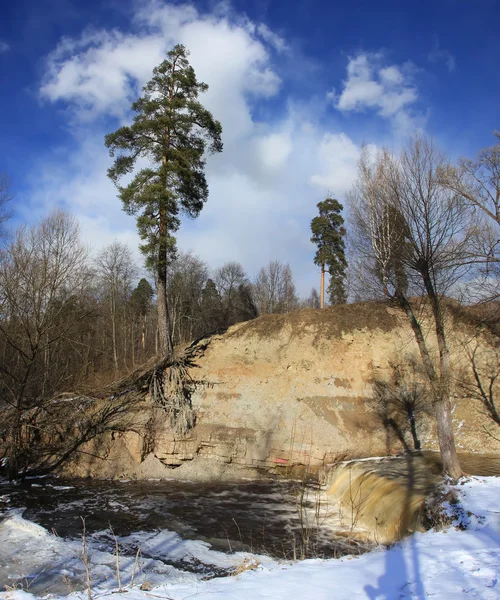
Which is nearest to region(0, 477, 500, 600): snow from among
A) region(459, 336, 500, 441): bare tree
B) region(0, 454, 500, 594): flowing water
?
region(0, 454, 500, 594): flowing water

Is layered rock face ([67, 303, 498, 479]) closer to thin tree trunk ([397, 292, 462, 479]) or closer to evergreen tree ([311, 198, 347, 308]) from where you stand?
thin tree trunk ([397, 292, 462, 479])

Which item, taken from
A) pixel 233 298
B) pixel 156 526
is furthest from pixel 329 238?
pixel 156 526

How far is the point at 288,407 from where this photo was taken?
16.0 meters

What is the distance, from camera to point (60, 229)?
1441 centimetres

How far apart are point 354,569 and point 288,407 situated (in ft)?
34.8

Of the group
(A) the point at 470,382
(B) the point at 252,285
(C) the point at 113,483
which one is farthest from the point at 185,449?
(B) the point at 252,285

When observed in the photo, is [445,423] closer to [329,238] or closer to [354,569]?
[354,569]

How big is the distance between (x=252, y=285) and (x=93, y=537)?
44.8m

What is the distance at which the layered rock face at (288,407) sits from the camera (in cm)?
1480

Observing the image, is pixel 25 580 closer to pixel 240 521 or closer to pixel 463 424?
pixel 240 521

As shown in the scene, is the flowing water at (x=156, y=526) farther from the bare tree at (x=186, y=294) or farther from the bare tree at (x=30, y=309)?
the bare tree at (x=186, y=294)

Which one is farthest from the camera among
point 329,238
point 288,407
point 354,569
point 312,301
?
point 312,301

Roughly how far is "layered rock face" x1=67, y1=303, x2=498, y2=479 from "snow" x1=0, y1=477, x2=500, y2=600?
20.7ft

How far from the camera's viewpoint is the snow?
15.1ft
